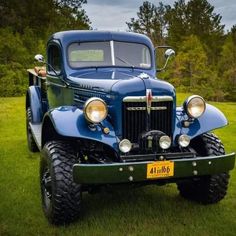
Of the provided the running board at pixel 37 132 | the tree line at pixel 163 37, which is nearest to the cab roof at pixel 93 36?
the running board at pixel 37 132

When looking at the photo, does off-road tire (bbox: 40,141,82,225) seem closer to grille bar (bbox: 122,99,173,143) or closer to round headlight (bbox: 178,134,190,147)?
grille bar (bbox: 122,99,173,143)

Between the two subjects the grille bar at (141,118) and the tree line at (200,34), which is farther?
the tree line at (200,34)

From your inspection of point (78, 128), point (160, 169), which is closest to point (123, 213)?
point (160, 169)

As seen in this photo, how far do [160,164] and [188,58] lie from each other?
3518 centimetres

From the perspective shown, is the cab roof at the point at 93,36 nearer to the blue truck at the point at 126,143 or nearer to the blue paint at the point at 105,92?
the blue paint at the point at 105,92

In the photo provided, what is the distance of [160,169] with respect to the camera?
457cm

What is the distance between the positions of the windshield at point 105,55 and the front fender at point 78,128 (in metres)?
1.42

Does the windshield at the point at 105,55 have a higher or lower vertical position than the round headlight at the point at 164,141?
higher

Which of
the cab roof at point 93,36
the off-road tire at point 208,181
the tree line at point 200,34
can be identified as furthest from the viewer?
the tree line at point 200,34

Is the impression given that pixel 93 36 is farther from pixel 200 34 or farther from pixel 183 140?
pixel 200 34

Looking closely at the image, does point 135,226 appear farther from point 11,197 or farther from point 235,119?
point 235,119

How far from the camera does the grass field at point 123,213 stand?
4703 mm

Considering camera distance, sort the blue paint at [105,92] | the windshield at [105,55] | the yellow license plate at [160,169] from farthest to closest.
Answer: the windshield at [105,55], the blue paint at [105,92], the yellow license plate at [160,169]

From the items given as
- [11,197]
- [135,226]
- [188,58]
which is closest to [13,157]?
[11,197]
